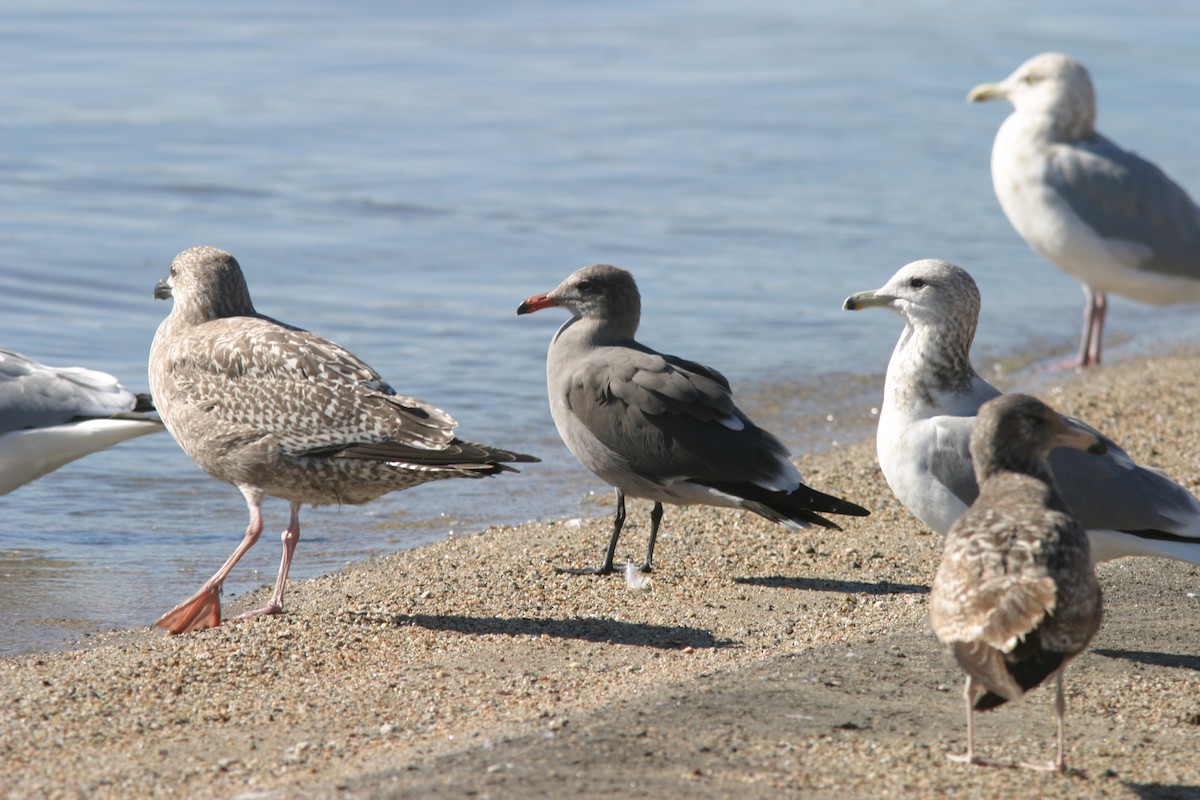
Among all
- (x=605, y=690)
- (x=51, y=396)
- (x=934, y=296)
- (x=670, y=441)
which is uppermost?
(x=934, y=296)

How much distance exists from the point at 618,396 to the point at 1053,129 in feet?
20.4

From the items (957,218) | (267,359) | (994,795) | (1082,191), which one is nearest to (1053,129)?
(1082,191)

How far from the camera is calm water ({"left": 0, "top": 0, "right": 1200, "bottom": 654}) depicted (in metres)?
8.50

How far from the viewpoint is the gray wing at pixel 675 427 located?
6547 mm

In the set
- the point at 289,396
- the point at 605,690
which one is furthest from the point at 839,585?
the point at 289,396

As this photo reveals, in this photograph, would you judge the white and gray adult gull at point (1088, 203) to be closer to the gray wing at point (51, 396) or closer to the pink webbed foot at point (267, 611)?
the gray wing at point (51, 396)

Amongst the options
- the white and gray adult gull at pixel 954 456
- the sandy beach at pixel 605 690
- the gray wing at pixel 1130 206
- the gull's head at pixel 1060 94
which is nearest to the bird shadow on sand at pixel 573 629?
the sandy beach at pixel 605 690

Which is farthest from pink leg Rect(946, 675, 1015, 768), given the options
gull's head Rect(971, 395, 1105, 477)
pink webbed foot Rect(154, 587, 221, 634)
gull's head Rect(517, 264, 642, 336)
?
gull's head Rect(517, 264, 642, 336)

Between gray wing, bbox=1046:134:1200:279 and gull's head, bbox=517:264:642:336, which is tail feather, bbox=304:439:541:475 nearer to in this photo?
gull's head, bbox=517:264:642:336

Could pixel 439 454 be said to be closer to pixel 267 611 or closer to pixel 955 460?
pixel 267 611

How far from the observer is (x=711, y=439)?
659cm

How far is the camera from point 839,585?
656 centimetres

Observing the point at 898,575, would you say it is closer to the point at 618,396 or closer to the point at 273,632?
the point at 618,396

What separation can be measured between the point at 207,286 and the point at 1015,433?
382cm
